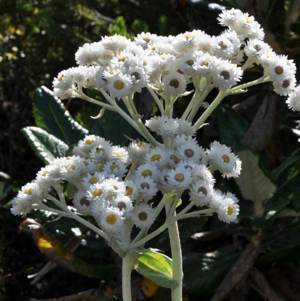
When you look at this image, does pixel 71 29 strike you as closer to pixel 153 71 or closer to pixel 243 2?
pixel 243 2

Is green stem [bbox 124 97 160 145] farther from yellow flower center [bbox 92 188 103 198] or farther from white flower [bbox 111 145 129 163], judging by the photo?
yellow flower center [bbox 92 188 103 198]

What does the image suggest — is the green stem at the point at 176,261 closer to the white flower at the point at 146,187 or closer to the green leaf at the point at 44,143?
the white flower at the point at 146,187

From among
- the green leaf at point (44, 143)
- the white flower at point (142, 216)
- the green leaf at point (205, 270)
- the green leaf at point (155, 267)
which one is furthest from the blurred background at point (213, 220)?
the white flower at point (142, 216)

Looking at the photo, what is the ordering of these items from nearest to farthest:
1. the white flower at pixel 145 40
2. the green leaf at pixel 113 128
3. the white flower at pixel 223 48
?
the white flower at pixel 223 48
the white flower at pixel 145 40
the green leaf at pixel 113 128

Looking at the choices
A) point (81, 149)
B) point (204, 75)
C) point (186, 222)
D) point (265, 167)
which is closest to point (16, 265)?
point (186, 222)

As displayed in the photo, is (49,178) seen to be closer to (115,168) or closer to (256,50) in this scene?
(115,168)

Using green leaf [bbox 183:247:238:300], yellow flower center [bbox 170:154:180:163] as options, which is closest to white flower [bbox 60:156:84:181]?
yellow flower center [bbox 170:154:180:163]

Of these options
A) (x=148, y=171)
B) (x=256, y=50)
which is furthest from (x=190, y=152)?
(x=256, y=50)
